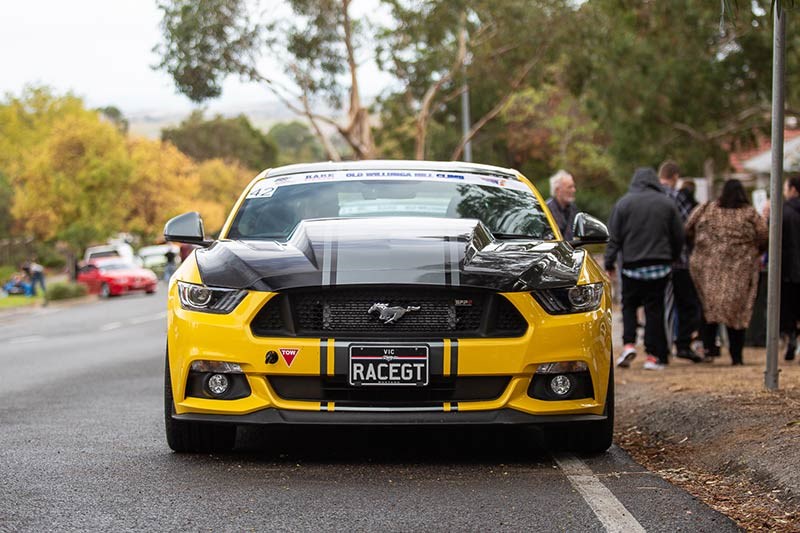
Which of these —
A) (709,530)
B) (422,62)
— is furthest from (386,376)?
(422,62)

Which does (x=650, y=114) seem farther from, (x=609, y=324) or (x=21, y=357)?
(x=609, y=324)

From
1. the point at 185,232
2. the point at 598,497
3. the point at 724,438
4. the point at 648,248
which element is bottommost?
the point at 724,438

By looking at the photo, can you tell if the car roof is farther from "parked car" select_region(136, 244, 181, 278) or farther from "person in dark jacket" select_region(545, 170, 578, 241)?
"parked car" select_region(136, 244, 181, 278)

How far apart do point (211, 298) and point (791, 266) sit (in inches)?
320

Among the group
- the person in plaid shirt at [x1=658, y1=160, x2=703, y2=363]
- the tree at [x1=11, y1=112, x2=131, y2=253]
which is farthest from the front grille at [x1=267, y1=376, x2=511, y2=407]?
the tree at [x1=11, y1=112, x2=131, y2=253]

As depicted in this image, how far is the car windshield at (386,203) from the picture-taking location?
752 cm

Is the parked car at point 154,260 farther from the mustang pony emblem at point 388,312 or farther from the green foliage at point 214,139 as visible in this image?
the green foliage at point 214,139

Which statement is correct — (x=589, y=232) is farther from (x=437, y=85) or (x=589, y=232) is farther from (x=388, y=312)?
(x=437, y=85)

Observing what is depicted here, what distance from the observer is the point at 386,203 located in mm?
7676

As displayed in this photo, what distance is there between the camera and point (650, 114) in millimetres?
27953

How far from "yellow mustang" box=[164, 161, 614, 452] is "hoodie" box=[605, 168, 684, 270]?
5223 mm

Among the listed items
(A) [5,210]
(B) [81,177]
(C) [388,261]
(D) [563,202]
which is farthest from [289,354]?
(A) [5,210]

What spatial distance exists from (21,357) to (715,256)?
908cm

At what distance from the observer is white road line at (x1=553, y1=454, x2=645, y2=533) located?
5.08m
